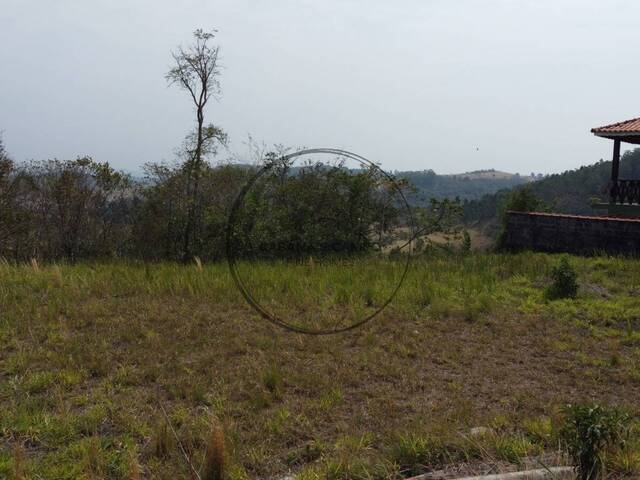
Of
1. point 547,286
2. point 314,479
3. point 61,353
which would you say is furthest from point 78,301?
point 547,286

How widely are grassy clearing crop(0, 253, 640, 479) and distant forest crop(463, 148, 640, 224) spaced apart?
1819 inches

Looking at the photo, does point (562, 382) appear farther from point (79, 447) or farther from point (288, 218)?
point (288, 218)

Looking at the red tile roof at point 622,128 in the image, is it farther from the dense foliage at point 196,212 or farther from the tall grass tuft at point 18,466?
the tall grass tuft at point 18,466

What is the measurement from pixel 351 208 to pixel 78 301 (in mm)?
8131

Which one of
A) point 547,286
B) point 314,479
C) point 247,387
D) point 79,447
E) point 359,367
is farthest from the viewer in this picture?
point 547,286

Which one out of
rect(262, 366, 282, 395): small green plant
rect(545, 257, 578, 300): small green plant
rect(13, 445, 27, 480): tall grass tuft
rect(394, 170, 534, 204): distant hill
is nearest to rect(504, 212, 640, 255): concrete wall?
rect(545, 257, 578, 300): small green plant

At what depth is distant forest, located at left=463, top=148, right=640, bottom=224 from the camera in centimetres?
5125

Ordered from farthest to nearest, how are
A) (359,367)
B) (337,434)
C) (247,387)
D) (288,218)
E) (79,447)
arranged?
1. (288,218)
2. (359,367)
3. (247,387)
4. (337,434)
5. (79,447)

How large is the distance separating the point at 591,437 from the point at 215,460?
1.94 m

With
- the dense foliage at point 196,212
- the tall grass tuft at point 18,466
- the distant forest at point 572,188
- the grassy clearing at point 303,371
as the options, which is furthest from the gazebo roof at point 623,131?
the distant forest at point 572,188

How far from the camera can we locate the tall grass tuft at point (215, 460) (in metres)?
2.79

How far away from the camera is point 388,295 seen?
283 inches

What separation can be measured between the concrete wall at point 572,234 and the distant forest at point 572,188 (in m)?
40.6

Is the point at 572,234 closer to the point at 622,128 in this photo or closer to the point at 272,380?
the point at 622,128
